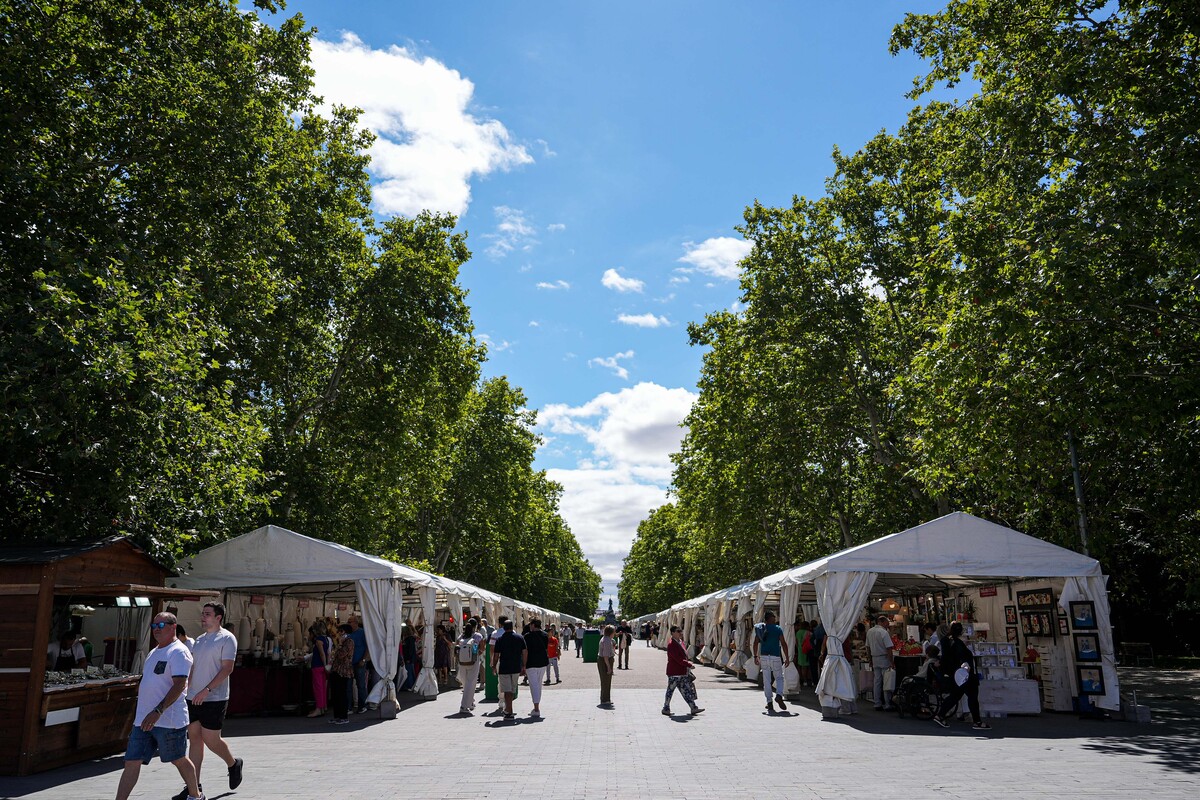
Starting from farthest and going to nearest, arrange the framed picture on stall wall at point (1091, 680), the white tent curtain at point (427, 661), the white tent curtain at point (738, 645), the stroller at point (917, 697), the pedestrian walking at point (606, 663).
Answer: the white tent curtain at point (738, 645) → the white tent curtain at point (427, 661) → the pedestrian walking at point (606, 663) → the stroller at point (917, 697) → the framed picture on stall wall at point (1091, 680)

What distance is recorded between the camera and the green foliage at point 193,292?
11297 mm

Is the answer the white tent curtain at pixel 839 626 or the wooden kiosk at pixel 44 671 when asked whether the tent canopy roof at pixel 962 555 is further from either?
the wooden kiosk at pixel 44 671

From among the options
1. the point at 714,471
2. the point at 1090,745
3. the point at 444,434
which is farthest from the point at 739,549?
the point at 1090,745

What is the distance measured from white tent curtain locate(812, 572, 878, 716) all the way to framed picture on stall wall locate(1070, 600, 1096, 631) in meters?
3.20

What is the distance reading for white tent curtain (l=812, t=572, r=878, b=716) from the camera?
14094 mm

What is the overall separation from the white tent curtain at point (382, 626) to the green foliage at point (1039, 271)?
10.8 metres

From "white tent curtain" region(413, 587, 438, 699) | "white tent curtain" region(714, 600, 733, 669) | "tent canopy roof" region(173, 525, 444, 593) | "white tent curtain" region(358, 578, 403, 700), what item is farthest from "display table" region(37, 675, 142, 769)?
"white tent curtain" region(714, 600, 733, 669)

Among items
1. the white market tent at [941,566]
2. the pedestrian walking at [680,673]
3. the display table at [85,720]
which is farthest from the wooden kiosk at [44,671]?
the white market tent at [941,566]

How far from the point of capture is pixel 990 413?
14.9 metres

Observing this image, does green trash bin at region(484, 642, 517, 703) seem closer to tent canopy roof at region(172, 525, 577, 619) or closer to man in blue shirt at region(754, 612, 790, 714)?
tent canopy roof at region(172, 525, 577, 619)

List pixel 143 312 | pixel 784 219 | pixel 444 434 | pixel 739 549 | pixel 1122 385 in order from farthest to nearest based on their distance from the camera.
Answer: pixel 739 549 → pixel 444 434 → pixel 784 219 → pixel 1122 385 → pixel 143 312

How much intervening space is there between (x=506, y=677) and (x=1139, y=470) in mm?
16651

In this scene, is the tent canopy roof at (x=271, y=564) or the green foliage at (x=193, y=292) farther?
the tent canopy roof at (x=271, y=564)

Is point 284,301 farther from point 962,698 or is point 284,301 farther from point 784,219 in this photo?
point 962,698
